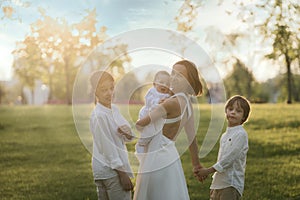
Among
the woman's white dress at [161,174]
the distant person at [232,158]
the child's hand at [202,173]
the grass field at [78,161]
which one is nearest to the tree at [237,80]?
the grass field at [78,161]

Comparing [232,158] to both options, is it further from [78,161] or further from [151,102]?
[78,161]

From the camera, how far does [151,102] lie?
370cm

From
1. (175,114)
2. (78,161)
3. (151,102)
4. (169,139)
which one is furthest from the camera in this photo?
(78,161)

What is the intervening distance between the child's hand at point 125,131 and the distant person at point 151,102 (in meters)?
0.08

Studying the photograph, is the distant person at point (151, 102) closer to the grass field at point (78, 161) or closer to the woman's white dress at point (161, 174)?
the woman's white dress at point (161, 174)

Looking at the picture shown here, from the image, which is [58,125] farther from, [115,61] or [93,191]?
[115,61]

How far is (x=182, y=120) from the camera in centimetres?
344

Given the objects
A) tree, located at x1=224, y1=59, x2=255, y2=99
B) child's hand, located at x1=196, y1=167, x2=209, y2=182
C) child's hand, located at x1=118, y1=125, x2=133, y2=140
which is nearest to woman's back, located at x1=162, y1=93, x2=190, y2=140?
child's hand, located at x1=118, y1=125, x2=133, y2=140

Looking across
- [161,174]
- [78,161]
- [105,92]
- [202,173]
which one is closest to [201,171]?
[202,173]

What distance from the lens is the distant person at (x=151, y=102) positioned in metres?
3.42

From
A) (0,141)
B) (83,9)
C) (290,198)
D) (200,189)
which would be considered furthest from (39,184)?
(83,9)

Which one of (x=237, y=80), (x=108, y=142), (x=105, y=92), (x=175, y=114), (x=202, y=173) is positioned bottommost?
(x=202, y=173)

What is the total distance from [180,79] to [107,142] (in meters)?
0.73

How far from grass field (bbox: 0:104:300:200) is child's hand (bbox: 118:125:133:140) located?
339 millimetres
